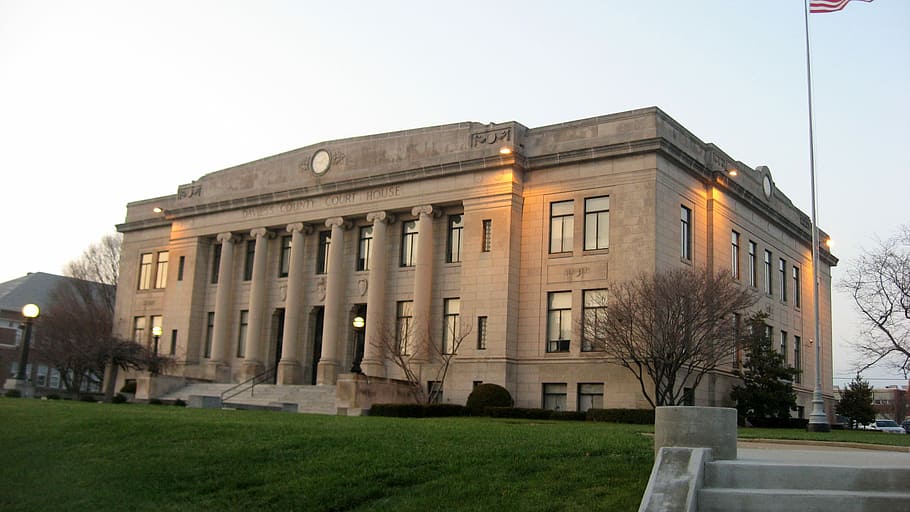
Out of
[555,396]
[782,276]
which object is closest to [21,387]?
[555,396]

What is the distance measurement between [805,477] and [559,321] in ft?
96.0

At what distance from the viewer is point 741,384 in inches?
1735

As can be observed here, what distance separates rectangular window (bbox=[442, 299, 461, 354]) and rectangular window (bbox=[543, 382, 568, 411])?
482cm

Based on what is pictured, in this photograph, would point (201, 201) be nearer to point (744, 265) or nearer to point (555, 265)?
point (555, 265)

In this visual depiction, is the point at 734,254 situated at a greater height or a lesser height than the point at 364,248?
greater

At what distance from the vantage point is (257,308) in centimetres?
5075

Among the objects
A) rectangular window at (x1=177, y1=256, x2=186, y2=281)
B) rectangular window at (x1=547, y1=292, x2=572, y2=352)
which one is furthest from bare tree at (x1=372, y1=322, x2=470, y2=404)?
rectangular window at (x1=177, y1=256, x2=186, y2=281)

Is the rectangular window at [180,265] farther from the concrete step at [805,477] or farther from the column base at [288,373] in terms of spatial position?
the concrete step at [805,477]

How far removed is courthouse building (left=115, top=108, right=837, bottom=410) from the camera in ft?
132

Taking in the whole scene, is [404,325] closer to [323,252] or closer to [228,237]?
[323,252]

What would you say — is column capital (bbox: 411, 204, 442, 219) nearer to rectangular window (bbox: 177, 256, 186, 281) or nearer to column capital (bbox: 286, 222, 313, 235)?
column capital (bbox: 286, 222, 313, 235)

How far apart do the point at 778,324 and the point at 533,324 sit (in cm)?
1637

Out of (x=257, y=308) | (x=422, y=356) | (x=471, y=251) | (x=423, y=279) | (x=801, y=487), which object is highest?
(x=471, y=251)

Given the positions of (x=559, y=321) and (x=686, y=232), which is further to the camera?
(x=686, y=232)
